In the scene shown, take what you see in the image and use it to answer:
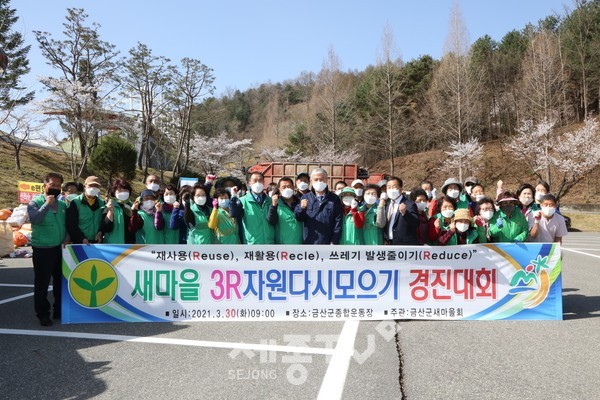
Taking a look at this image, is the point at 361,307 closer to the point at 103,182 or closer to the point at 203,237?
the point at 203,237

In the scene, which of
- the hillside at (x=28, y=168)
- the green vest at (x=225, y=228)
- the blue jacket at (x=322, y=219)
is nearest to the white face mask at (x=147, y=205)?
the green vest at (x=225, y=228)

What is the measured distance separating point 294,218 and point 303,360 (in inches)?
85.5

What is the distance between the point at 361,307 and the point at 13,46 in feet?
103

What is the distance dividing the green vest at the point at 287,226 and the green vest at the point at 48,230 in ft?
8.93

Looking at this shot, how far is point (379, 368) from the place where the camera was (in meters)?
3.78

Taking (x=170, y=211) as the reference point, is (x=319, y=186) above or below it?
above

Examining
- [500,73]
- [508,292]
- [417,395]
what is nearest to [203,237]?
[417,395]

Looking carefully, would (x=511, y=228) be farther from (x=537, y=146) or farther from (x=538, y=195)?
(x=537, y=146)

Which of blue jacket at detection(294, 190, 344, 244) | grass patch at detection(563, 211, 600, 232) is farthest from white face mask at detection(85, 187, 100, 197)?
grass patch at detection(563, 211, 600, 232)

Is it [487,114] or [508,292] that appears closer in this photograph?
[508,292]

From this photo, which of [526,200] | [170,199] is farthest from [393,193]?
[170,199]

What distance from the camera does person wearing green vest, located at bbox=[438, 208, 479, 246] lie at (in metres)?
5.44

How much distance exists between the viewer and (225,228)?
579 cm

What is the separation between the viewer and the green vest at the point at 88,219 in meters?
5.37
